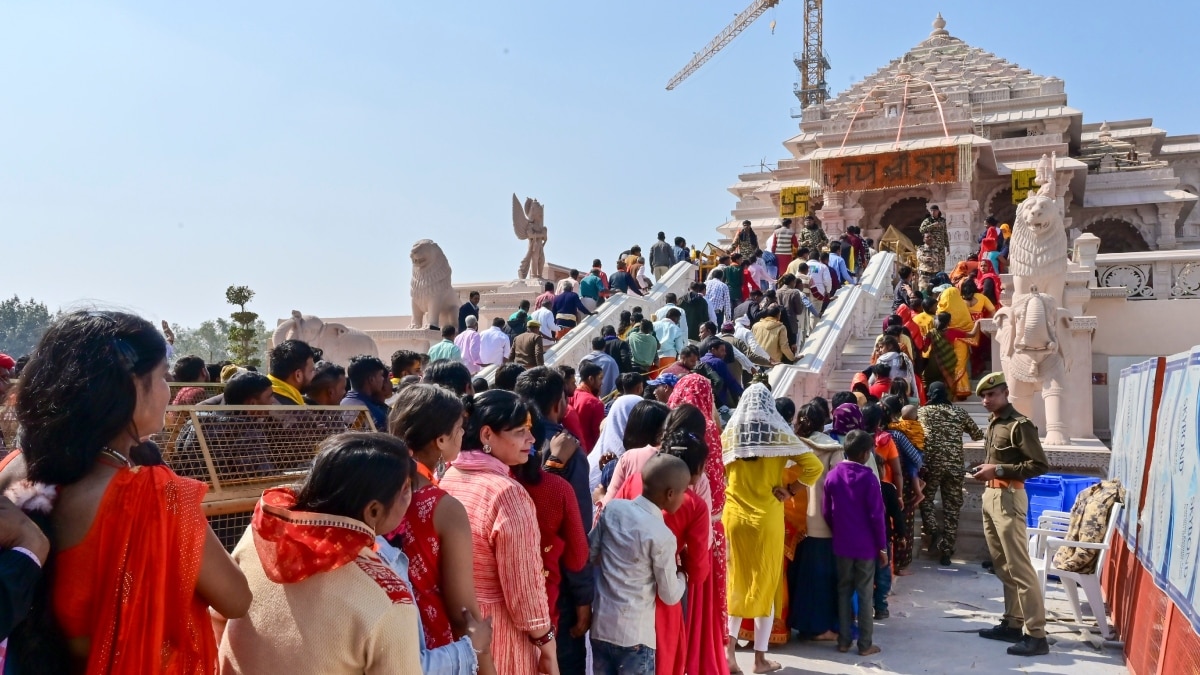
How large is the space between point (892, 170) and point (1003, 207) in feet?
17.6

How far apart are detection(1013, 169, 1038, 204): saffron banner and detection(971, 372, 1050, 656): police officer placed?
21483 mm

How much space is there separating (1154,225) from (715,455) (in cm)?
2724

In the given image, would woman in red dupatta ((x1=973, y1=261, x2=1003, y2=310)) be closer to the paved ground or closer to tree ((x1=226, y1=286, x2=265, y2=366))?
the paved ground

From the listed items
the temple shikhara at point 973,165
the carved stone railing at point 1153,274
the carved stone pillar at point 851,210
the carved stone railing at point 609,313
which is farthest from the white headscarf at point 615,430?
the carved stone pillar at point 851,210

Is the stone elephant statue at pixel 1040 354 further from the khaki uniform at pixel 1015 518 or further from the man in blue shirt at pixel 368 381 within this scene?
the man in blue shirt at pixel 368 381

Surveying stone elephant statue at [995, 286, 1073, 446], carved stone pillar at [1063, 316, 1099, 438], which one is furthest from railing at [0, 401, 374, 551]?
carved stone pillar at [1063, 316, 1099, 438]

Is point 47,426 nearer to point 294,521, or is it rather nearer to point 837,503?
point 294,521

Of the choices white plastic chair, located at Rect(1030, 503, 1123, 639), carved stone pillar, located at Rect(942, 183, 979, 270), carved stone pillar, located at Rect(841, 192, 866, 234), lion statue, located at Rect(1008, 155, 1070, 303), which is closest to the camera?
white plastic chair, located at Rect(1030, 503, 1123, 639)

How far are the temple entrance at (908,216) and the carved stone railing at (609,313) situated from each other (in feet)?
44.6

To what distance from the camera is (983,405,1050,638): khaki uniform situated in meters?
5.50

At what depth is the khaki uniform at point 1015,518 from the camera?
5.50 metres

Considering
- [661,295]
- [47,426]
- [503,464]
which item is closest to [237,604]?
[47,426]

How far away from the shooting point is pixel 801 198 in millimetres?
26500

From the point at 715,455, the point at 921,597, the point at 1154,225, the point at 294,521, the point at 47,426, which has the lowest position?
the point at 921,597
